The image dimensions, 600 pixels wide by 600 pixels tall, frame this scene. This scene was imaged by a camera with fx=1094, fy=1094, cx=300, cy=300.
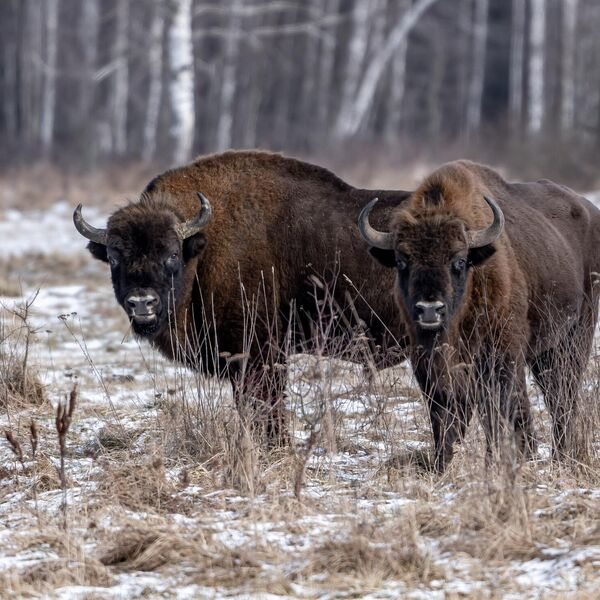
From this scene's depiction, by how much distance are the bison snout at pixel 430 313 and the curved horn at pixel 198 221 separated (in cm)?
199

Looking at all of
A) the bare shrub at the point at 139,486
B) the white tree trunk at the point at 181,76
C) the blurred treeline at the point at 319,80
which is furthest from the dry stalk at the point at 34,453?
the blurred treeline at the point at 319,80

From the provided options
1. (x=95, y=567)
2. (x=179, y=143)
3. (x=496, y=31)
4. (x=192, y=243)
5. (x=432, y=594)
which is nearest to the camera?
(x=432, y=594)

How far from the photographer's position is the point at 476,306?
6.55m

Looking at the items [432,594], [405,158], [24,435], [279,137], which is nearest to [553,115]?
[405,158]

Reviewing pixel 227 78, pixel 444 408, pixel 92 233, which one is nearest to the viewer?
pixel 444 408

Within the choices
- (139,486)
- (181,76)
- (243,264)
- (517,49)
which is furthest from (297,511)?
(517,49)

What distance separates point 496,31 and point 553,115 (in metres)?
17.7

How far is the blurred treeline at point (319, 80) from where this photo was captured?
26.3 metres

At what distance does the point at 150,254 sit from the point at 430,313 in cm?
221

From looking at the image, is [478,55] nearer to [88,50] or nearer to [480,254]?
[88,50]

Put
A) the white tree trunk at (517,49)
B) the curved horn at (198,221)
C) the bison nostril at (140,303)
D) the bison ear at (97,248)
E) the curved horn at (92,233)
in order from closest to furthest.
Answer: the bison nostril at (140,303) → the curved horn at (198,221) → the curved horn at (92,233) → the bison ear at (97,248) → the white tree trunk at (517,49)

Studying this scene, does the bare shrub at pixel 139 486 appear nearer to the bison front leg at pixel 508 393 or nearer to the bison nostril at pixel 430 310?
the bison nostril at pixel 430 310

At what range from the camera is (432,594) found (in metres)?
4.42

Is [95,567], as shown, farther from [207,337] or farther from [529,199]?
[529,199]
